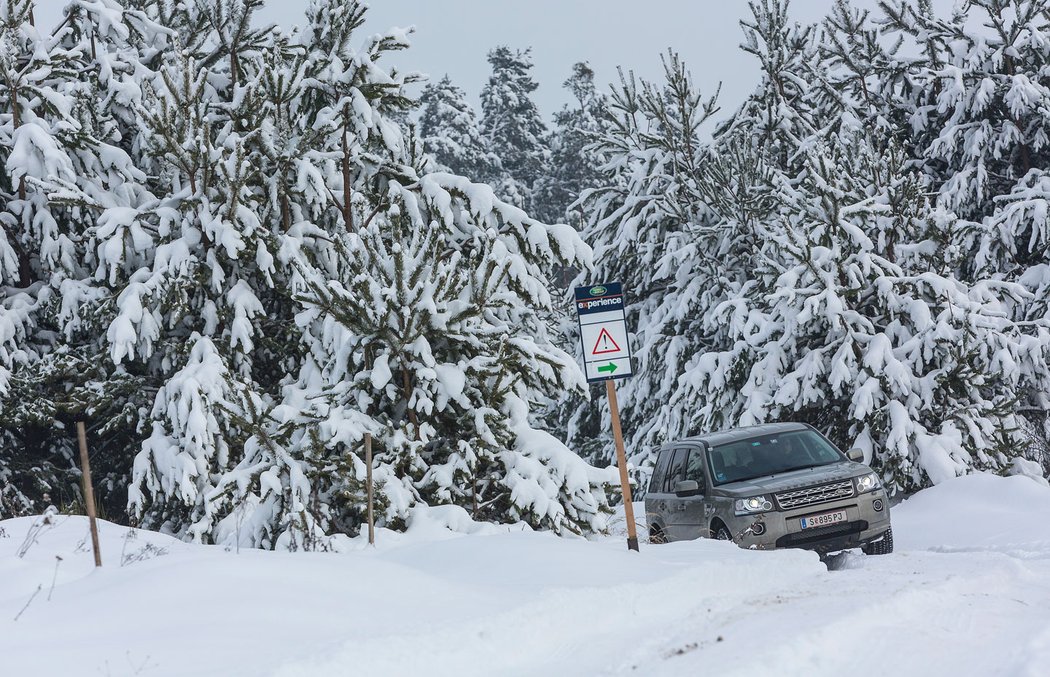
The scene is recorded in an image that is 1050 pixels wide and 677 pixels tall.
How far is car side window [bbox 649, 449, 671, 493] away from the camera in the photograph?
1349cm

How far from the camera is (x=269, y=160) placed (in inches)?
582

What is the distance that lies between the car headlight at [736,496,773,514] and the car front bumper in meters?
0.06

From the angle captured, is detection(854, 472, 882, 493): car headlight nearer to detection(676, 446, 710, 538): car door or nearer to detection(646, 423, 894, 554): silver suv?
detection(646, 423, 894, 554): silver suv

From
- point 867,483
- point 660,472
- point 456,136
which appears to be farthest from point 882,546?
point 456,136

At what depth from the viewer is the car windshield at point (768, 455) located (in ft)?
39.2

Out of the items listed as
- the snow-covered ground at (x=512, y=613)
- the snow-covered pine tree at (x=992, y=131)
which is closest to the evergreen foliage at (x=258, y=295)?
the snow-covered ground at (x=512, y=613)

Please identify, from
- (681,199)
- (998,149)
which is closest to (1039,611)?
(681,199)

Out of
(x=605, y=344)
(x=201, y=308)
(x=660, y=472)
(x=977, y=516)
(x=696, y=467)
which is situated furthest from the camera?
(x=201, y=308)

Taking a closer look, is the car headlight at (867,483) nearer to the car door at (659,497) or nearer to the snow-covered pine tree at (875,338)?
the car door at (659,497)

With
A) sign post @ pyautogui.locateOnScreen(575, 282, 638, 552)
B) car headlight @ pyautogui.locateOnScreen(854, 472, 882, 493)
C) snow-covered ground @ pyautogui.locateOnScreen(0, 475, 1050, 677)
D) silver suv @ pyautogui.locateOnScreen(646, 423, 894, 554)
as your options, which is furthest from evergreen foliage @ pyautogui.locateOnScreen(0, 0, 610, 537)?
car headlight @ pyautogui.locateOnScreen(854, 472, 882, 493)

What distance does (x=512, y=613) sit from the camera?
250 inches

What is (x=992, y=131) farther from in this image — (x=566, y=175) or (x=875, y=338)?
(x=566, y=175)

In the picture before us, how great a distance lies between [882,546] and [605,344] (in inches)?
163

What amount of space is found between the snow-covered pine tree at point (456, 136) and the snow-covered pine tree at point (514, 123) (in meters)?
1.20
